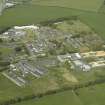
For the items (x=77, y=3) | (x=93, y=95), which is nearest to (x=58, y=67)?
(x=93, y=95)

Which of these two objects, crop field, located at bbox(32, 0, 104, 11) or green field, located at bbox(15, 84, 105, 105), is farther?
crop field, located at bbox(32, 0, 104, 11)

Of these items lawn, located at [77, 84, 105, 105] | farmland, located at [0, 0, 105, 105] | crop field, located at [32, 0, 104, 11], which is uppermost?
crop field, located at [32, 0, 104, 11]

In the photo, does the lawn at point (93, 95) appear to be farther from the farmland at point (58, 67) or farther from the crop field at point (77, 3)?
the crop field at point (77, 3)

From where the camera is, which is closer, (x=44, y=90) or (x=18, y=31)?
(x=44, y=90)

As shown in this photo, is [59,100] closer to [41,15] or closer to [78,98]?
[78,98]

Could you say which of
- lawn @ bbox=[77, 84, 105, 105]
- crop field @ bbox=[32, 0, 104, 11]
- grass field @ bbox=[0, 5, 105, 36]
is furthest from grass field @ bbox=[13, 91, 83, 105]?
crop field @ bbox=[32, 0, 104, 11]

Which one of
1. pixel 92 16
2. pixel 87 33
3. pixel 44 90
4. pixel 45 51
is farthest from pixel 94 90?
pixel 92 16

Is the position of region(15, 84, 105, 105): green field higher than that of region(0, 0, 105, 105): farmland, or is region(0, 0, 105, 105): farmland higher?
region(0, 0, 105, 105): farmland

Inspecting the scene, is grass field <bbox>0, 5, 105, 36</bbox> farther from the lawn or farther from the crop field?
the lawn

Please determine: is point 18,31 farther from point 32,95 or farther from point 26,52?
point 32,95
